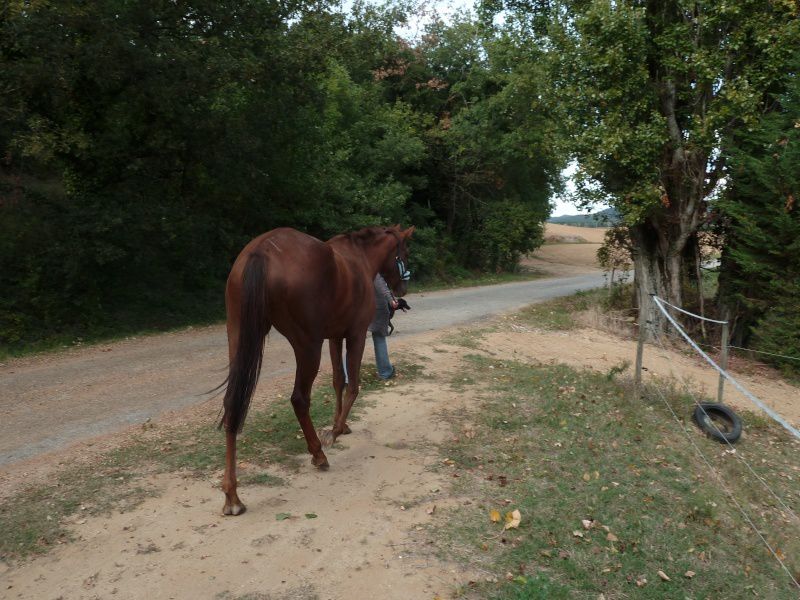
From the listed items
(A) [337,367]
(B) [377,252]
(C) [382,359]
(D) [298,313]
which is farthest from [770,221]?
(D) [298,313]

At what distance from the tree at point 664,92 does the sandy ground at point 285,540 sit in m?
10.0

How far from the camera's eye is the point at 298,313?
501 cm

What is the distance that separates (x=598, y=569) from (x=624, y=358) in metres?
8.93

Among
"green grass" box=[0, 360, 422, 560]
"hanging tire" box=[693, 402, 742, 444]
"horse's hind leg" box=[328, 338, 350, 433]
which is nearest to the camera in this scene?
"green grass" box=[0, 360, 422, 560]

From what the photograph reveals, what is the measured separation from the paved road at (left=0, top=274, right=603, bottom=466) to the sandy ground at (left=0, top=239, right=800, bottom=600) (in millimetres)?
741

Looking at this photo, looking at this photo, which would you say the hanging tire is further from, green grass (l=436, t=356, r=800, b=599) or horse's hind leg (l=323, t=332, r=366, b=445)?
horse's hind leg (l=323, t=332, r=366, b=445)

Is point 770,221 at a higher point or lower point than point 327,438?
higher

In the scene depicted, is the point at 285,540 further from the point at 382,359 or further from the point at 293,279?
the point at 382,359

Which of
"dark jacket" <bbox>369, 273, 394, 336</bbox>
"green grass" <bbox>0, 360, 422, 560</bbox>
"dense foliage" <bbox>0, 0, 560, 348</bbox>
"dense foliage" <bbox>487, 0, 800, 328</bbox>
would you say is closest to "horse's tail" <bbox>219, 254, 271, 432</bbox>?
"green grass" <bbox>0, 360, 422, 560</bbox>

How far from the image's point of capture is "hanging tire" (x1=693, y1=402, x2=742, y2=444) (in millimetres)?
7746

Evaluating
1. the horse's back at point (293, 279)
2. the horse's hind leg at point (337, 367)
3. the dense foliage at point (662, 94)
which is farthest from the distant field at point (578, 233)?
the horse's back at point (293, 279)

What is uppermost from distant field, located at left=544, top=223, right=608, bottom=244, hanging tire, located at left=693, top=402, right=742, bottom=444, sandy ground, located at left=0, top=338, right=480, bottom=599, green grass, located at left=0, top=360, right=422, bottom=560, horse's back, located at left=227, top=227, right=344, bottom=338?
distant field, located at left=544, top=223, right=608, bottom=244

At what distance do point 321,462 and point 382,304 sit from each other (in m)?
2.77

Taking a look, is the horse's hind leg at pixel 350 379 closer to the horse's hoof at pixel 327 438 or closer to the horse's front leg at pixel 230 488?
the horse's hoof at pixel 327 438
